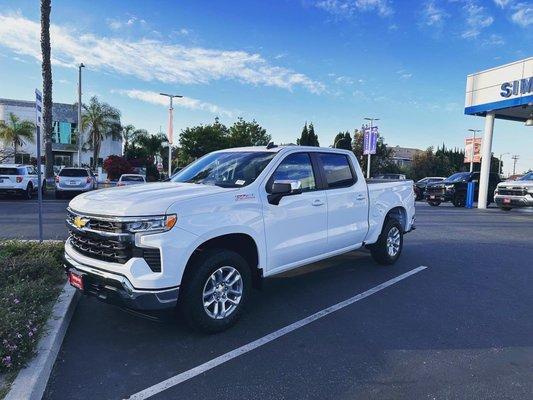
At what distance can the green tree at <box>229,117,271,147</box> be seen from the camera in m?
45.7

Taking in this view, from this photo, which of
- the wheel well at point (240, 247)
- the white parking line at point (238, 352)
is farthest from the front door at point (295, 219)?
the white parking line at point (238, 352)

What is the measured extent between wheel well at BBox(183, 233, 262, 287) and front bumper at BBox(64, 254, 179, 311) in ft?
1.50

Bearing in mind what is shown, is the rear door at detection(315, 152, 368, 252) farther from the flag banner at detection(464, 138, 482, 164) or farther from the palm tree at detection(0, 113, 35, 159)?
the palm tree at detection(0, 113, 35, 159)

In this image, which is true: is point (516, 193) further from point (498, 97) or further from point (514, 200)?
point (498, 97)

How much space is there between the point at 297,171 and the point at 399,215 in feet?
9.94

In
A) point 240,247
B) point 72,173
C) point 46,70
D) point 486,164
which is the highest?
point 46,70

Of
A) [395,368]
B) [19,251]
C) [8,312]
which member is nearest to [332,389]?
[395,368]

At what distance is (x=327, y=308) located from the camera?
16.8 feet

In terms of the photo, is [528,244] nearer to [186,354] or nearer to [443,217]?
[443,217]

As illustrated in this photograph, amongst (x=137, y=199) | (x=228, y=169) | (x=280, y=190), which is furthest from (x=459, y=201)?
(x=137, y=199)

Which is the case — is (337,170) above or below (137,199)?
above

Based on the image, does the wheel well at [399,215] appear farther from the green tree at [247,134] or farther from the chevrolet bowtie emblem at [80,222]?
the green tree at [247,134]

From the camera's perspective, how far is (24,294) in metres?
4.47

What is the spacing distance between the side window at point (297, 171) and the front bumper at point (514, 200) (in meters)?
13.2
